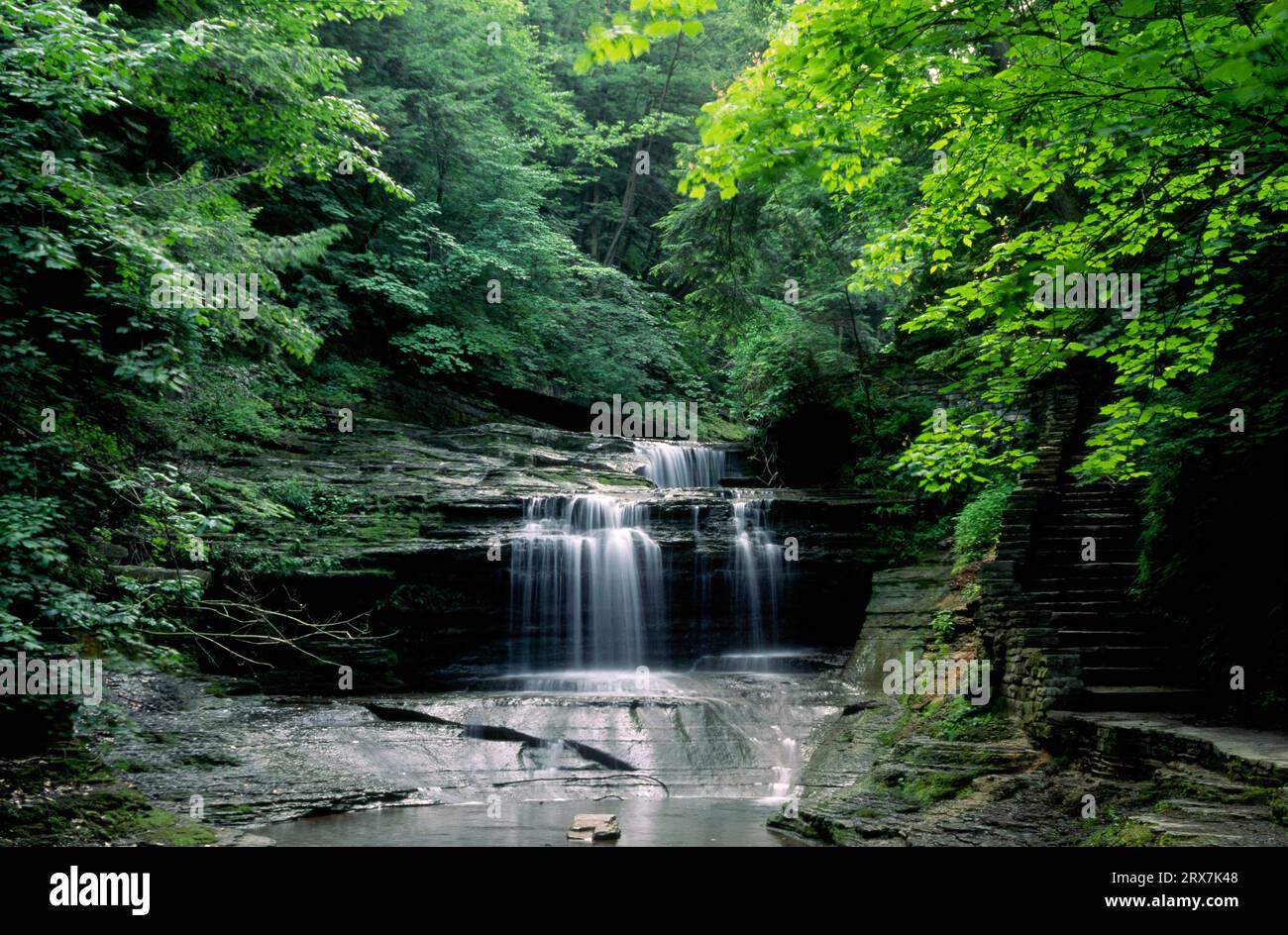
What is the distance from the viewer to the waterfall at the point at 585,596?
13477 millimetres

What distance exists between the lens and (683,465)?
20.3 metres

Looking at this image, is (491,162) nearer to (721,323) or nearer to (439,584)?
(721,323)

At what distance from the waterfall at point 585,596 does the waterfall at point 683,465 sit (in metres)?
5.92

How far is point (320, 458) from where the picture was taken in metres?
15.5

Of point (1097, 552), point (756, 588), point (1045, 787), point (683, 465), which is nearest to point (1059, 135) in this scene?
point (1045, 787)

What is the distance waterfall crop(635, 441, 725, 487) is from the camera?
65.4 feet

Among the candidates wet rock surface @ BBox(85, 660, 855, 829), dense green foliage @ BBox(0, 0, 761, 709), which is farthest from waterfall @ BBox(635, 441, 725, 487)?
wet rock surface @ BBox(85, 660, 855, 829)

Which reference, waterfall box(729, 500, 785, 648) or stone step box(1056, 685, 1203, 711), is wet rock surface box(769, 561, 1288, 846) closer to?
stone step box(1056, 685, 1203, 711)

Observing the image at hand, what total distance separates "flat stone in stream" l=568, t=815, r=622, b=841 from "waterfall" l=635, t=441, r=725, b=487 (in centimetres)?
1291

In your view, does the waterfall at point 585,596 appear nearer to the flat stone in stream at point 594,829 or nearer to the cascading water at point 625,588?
the cascading water at point 625,588

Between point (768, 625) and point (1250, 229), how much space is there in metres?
→ 9.05

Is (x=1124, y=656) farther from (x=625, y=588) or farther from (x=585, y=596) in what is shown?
(x=585, y=596)

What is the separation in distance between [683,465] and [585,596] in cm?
734
